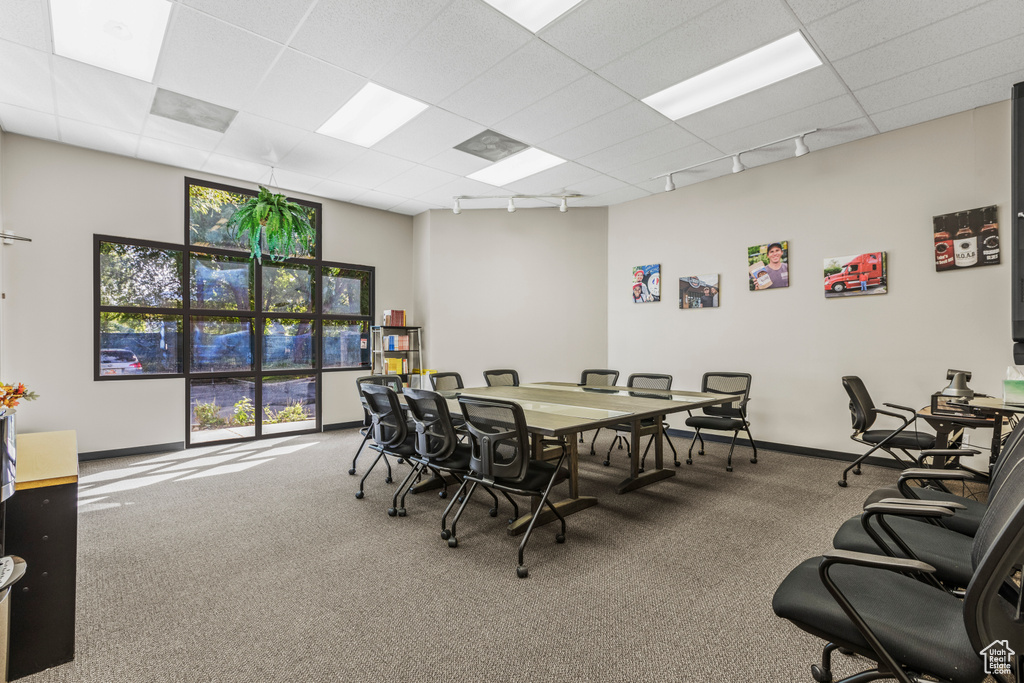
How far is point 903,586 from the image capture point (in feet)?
4.74

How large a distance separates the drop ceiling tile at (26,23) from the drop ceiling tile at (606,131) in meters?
3.75

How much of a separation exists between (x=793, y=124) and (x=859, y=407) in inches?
104

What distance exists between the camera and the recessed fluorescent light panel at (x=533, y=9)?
286cm

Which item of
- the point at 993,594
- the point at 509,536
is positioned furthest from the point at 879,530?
the point at 509,536

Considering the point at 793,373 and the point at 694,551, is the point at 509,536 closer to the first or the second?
the point at 694,551

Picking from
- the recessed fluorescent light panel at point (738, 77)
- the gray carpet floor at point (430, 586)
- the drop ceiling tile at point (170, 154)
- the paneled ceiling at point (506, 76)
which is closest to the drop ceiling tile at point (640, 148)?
the paneled ceiling at point (506, 76)

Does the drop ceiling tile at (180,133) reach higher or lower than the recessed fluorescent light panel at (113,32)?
lower

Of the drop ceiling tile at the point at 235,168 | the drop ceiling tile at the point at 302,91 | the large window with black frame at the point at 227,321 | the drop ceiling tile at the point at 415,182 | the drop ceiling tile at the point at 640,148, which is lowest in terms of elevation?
the large window with black frame at the point at 227,321

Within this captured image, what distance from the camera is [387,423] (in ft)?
12.0

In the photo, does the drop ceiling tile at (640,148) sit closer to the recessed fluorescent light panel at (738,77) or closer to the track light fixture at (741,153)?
the recessed fluorescent light panel at (738,77)

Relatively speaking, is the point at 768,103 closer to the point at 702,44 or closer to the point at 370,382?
the point at 702,44

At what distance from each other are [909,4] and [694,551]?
353 centimetres

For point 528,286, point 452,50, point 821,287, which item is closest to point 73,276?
point 452,50

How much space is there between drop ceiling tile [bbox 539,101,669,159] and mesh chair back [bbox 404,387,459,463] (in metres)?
2.99
